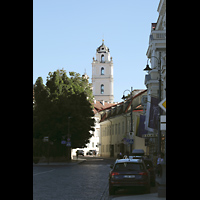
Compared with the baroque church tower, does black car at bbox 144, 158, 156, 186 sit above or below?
below

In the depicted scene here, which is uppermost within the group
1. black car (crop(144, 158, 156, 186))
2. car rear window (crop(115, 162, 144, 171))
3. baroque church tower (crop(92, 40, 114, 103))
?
baroque church tower (crop(92, 40, 114, 103))

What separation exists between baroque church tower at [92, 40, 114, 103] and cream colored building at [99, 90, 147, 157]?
32.0m

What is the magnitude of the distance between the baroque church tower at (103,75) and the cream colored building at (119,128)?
32.0m

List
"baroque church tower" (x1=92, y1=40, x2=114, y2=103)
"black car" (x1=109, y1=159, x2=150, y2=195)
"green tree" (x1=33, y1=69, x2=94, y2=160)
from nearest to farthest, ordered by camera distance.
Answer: "black car" (x1=109, y1=159, x2=150, y2=195) < "green tree" (x1=33, y1=69, x2=94, y2=160) < "baroque church tower" (x1=92, y1=40, x2=114, y2=103)

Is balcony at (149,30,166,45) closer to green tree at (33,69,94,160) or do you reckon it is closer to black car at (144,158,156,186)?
→ black car at (144,158,156,186)

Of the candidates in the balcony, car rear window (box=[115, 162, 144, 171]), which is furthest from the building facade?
car rear window (box=[115, 162, 144, 171])

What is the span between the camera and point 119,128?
95.0m

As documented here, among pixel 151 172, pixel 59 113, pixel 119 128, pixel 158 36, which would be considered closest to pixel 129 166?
pixel 151 172

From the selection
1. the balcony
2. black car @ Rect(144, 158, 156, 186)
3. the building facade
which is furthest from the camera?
the balcony

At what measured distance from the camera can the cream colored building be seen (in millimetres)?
82688

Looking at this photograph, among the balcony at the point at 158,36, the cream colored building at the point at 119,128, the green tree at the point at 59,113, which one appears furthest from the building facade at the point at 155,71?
the cream colored building at the point at 119,128
